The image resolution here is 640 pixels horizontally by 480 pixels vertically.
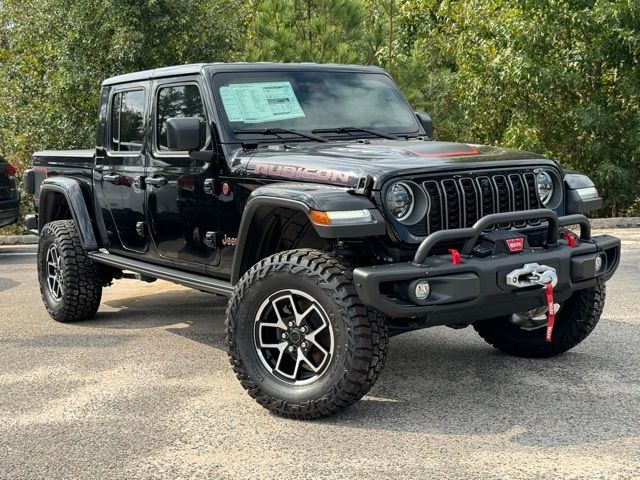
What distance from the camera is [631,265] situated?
9742 millimetres

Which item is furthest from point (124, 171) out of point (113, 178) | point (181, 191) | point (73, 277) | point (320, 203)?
point (320, 203)

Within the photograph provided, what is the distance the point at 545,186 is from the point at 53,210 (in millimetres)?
4339

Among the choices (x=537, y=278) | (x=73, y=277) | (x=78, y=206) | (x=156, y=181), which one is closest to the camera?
(x=537, y=278)

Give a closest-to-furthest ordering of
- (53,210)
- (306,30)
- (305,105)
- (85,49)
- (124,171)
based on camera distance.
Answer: (305,105) < (124,171) < (53,210) < (306,30) < (85,49)

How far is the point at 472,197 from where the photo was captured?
4.89 metres

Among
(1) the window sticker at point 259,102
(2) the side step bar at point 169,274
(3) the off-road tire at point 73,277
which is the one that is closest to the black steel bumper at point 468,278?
(2) the side step bar at point 169,274

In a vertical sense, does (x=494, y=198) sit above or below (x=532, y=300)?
above

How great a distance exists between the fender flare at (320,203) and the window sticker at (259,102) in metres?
0.86

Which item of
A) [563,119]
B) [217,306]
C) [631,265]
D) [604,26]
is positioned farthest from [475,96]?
[217,306]

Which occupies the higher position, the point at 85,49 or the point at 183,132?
the point at 85,49

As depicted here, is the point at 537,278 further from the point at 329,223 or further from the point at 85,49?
the point at 85,49

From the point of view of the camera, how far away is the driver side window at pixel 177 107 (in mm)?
5746

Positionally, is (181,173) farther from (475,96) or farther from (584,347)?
(475,96)

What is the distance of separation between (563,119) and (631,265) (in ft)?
25.3
